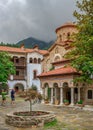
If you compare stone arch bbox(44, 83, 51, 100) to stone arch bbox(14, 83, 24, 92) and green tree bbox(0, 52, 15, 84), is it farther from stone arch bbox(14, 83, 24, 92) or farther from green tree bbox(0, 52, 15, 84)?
stone arch bbox(14, 83, 24, 92)

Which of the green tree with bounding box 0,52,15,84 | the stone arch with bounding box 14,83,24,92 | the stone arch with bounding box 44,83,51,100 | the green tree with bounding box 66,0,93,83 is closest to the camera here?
the green tree with bounding box 66,0,93,83

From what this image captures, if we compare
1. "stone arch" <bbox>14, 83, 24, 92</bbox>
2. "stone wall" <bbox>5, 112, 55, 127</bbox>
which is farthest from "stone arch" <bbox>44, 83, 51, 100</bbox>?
"stone arch" <bbox>14, 83, 24, 92</bbox>

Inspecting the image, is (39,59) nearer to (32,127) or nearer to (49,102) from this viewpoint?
(49,102)

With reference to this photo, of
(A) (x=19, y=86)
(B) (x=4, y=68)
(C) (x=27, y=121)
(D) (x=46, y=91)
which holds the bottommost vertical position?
(C) (x=27, y=121)

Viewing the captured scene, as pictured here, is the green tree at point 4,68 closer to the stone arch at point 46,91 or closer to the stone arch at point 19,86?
the stone arch at point 46,91

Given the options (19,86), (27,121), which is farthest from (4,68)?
(19,86)

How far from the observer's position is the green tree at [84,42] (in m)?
22.8

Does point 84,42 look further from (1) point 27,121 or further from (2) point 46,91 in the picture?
(2) point 46,91

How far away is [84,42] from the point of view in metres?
22.7

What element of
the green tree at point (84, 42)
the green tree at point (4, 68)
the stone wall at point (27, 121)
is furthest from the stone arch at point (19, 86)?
the stone wall at point (27, 121)

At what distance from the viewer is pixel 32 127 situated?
14.1 m

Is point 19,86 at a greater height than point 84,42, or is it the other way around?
point 84,42

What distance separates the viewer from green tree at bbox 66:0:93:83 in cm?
2275

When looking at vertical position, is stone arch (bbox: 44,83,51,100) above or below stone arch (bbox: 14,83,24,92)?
below
